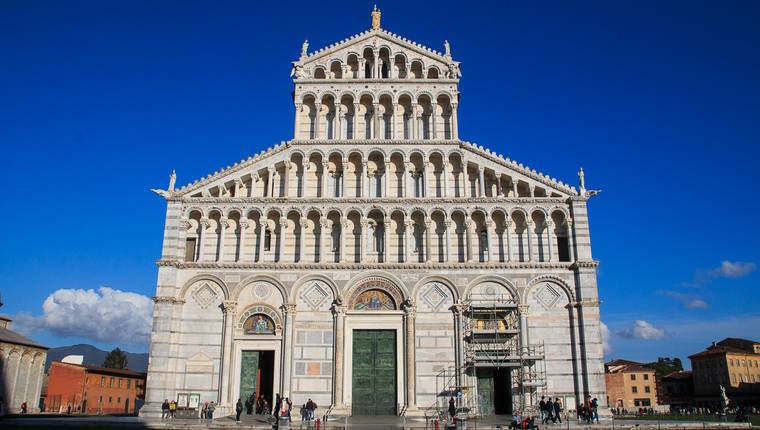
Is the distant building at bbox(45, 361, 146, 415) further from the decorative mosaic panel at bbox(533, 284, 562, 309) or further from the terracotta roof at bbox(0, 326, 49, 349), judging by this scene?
the decorative mosaic panel at bbox(533, 284, 562, 309)

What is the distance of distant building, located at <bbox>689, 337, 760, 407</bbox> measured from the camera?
68.9m

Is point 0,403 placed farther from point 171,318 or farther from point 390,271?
point 390,271

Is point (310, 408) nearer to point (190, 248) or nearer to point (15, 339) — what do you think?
point (190, 248)

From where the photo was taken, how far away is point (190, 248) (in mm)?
31078

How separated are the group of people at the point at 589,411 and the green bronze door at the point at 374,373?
8546 millimetres

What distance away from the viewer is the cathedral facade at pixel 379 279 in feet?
92.9

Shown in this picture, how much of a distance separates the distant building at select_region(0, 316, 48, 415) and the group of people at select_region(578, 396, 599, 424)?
1513 inches

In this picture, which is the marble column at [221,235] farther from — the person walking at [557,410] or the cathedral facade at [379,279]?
the person walking at [557,410]

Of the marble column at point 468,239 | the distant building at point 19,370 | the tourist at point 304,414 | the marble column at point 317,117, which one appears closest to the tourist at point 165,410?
the tourist at point 304,414

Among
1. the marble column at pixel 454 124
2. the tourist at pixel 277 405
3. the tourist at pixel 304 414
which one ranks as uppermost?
the marble column at pixel 454 124

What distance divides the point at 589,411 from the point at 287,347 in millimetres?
14073

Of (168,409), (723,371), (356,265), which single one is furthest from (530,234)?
(723,371)

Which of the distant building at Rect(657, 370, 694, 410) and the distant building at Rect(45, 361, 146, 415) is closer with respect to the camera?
the distant building at Rect(45, 361, 146, 415)

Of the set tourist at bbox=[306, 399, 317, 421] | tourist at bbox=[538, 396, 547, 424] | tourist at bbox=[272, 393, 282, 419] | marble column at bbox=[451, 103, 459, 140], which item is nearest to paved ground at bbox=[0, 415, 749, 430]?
tourist at bbox=[272, 393, 282, 419]
